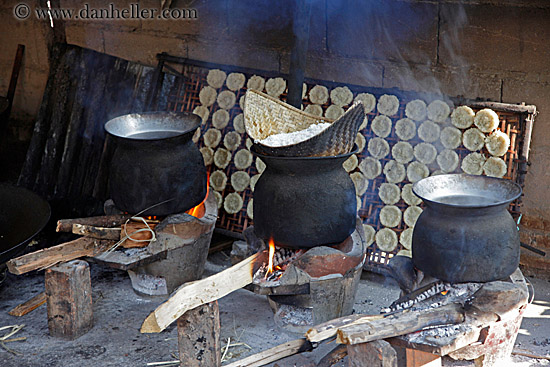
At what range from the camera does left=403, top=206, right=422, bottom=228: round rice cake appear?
16.2 feet

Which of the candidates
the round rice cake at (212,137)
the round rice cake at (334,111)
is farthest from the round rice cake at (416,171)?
the round rice cake at (212,137)

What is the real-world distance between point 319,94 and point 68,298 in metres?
2.65

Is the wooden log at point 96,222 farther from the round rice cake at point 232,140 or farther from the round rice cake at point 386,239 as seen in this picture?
the round rice cake at point 386,239

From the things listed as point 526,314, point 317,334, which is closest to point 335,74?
point 526,314

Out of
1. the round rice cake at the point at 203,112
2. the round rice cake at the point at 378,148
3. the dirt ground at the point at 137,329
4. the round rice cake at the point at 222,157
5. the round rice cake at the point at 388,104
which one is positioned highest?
the round rice cake at the point at 388,104

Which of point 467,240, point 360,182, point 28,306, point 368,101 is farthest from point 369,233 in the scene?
point 28,306

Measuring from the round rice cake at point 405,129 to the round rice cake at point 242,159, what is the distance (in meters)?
1.36

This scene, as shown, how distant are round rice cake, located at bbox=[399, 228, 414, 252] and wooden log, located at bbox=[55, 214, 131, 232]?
2.18 meters

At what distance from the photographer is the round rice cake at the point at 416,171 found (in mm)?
4930

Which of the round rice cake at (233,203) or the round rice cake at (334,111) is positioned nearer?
the round rice cake at (334,111)

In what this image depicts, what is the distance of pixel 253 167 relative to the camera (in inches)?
219

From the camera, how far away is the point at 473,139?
475 cm

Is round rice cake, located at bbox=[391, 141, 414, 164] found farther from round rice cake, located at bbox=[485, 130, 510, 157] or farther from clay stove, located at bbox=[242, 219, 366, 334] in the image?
clay stove, located at bbox=[242, 219, 366, 334]

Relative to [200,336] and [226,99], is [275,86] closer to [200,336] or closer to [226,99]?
[226,99]
